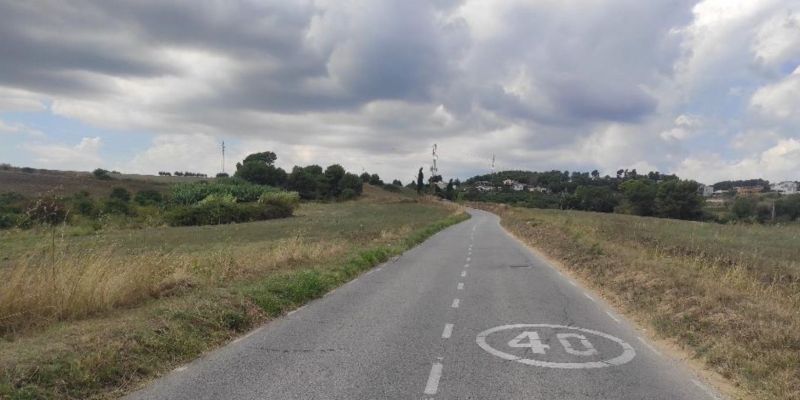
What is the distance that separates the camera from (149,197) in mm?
92812

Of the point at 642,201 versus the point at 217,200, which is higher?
the point at 642,201

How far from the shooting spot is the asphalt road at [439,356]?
254 inches

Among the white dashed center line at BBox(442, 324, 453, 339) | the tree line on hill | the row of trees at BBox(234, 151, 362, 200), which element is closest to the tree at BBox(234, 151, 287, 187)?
the row of trees at BBox(234, 151, 362, 200)

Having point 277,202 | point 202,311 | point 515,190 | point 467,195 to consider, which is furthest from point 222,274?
point 515,190

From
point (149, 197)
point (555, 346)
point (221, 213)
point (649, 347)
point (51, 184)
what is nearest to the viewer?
point (555, 346)

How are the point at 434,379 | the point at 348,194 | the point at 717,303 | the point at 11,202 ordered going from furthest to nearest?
the point at 348,194, the point at 11,202, the point at 717,303, the point at 434,379

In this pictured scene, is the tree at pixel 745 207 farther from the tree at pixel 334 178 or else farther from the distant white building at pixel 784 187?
the tree at pixel 334 178

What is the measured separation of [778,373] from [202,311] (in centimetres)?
769

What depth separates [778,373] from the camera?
6918 mm

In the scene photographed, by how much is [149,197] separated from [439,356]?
93231 mm

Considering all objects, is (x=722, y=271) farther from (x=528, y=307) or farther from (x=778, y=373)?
(x=778, y=373)

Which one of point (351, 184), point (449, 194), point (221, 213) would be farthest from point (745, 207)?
point (449, 194)

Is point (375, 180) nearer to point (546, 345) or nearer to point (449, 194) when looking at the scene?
point (449, 194)

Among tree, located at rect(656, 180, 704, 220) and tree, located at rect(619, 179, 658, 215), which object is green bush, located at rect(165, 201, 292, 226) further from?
tree, located at rect(656, 180, 704, 220)
